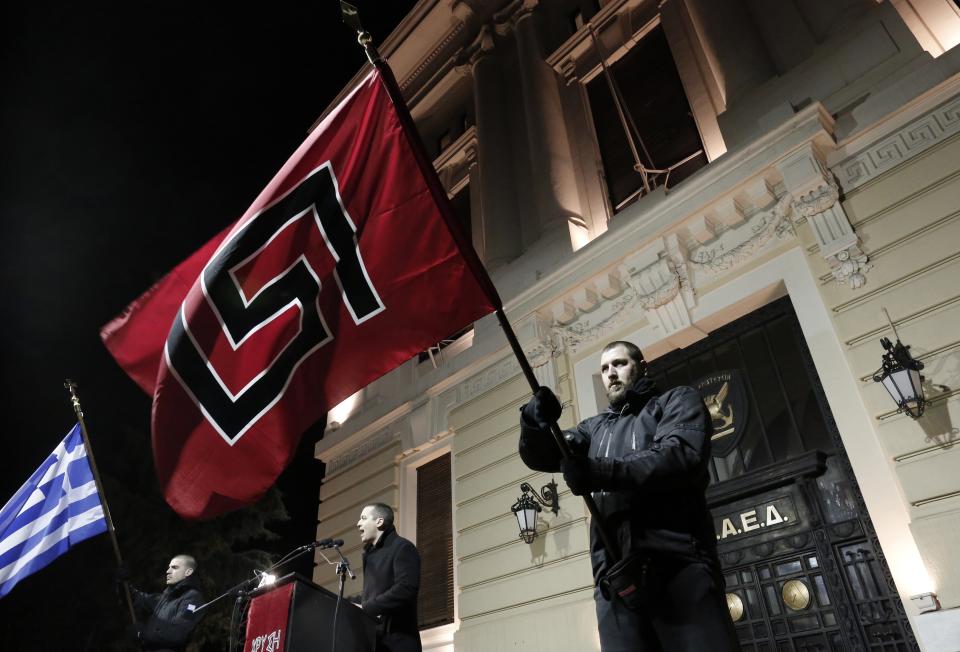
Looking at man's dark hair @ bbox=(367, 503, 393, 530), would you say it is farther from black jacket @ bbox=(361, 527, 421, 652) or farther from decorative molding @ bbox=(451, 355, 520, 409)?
decorative molding @ bbox=(451, 355, 520, 409)

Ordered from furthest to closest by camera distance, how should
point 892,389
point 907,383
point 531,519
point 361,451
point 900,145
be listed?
point 361,451, point 531,519, point 900,145, point 892,389, point 907,383

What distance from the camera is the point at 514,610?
7672mm

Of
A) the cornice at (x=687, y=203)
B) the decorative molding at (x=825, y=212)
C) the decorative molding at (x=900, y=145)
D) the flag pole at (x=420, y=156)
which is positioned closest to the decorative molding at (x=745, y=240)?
the decorative molding at (x=825, y=212)

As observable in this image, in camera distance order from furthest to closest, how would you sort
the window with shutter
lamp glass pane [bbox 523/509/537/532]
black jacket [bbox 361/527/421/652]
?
the window with shutter
lamp glass pane [bbox 523/509/537/532]
black jacket [bbox 361/527/421/652]

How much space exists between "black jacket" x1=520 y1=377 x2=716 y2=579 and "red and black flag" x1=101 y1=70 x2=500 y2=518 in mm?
1175

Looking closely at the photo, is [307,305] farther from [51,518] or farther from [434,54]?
[434,54]

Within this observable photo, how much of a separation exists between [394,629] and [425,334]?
214 cm

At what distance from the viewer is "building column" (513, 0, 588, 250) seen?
10.1m

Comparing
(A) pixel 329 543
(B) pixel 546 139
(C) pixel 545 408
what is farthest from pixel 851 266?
(B) pixel 546 139

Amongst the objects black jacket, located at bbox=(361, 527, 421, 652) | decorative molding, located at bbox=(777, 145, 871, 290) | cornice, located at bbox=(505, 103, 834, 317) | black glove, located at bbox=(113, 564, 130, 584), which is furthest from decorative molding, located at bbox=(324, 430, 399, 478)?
decorative molding, located at bbox=(777, 145, 871, 290)

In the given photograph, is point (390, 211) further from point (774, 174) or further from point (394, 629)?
point (774, 174)

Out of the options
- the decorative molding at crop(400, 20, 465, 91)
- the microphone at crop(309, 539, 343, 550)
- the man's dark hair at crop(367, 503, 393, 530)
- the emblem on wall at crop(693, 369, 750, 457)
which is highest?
the decorative molding at crop(400, 20, 465, 91)

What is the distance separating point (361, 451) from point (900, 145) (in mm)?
9440

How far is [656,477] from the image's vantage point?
2.22 meters
